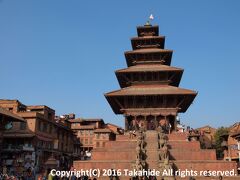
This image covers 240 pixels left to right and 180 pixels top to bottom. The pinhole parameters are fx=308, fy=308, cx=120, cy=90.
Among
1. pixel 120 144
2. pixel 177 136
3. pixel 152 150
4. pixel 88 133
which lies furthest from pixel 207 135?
pixel 152 150

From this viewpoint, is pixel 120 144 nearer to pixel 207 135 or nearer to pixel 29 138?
pixel 29 138

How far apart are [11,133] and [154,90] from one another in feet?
90.8

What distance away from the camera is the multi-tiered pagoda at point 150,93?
3428 centimetres

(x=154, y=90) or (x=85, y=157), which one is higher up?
(x=154, y=90)

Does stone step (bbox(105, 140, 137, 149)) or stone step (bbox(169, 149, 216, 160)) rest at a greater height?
stone step (bbox(105, 140, 137, 149))

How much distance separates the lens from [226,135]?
204ft

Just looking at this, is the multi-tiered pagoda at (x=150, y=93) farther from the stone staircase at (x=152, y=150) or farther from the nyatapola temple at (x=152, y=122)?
the stone staircase at (x=152, y=150)

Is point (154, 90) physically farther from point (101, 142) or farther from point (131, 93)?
point (101, 142)

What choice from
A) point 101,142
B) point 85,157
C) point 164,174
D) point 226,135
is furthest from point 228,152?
point 164,174

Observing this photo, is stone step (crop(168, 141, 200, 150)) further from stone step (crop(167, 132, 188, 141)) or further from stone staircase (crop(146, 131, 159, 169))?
stone staircase (crop(146, 131, 159, 169))

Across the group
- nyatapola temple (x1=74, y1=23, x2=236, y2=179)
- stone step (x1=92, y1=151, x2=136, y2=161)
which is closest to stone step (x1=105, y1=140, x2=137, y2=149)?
nyatapola temple (x1=74, y1=23, x2=236, y2=179)

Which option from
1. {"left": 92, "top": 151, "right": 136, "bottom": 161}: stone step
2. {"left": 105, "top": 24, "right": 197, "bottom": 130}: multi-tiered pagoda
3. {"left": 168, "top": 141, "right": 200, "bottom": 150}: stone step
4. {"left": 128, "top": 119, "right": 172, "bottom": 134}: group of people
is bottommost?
{"left": 92, "top": 151, "right": 136, "bottom": 161}: stone step

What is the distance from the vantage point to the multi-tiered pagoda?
112 ft

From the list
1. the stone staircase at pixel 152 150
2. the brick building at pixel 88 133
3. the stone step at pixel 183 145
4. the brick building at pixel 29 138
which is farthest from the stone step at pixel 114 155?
the brick building at pixel 88 133
